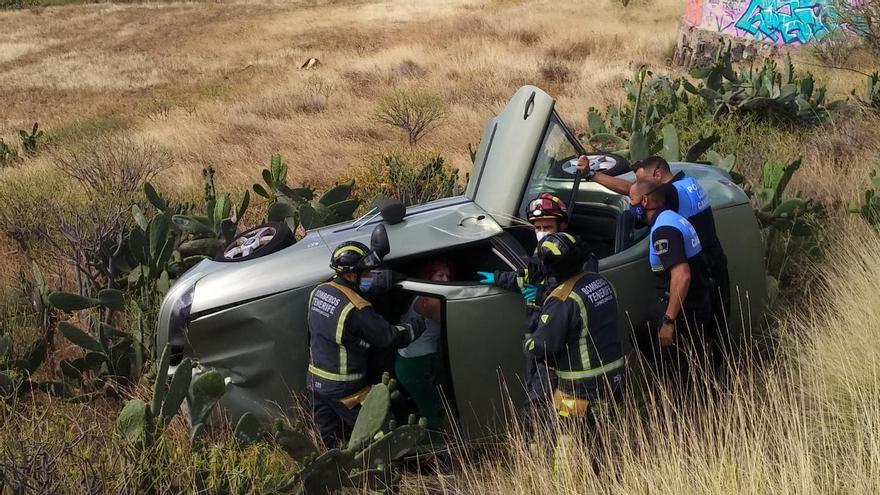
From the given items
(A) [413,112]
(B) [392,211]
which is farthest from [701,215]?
(A) [413,112]

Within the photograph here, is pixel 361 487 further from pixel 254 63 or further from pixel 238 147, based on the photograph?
pixel 254 63

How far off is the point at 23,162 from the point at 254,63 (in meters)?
12.2

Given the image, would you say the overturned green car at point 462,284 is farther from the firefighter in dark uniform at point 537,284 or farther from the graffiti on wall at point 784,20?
the graffiti on wall at point 784,20

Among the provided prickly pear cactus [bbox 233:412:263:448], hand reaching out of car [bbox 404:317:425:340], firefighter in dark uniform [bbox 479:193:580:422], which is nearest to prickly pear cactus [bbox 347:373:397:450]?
prickly pear cactus [bbox 233:412:263:448]

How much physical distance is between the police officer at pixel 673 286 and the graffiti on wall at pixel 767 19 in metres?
12.4

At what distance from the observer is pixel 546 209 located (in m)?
4.15

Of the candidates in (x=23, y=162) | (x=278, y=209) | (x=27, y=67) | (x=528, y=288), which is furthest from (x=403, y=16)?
(x=528, y=288)

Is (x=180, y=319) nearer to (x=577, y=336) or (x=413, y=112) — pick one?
(x=577, y=336)

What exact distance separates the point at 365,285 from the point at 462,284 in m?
0.50

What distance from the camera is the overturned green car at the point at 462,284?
4.07m

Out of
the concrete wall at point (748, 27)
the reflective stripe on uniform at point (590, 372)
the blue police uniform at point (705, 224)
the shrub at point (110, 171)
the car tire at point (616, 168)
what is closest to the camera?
the reflective stripe on uniform at point (590, 372)

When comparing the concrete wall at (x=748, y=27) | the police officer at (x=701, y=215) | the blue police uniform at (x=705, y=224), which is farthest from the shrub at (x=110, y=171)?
the concrete wall at (x=748, y=27)

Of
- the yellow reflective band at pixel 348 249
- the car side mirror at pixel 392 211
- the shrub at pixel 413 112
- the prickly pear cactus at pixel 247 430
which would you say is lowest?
the shrub at pixel 413 112

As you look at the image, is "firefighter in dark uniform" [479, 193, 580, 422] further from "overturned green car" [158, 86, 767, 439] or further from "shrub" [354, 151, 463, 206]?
"shrub" [354, 151, 463, 206]
